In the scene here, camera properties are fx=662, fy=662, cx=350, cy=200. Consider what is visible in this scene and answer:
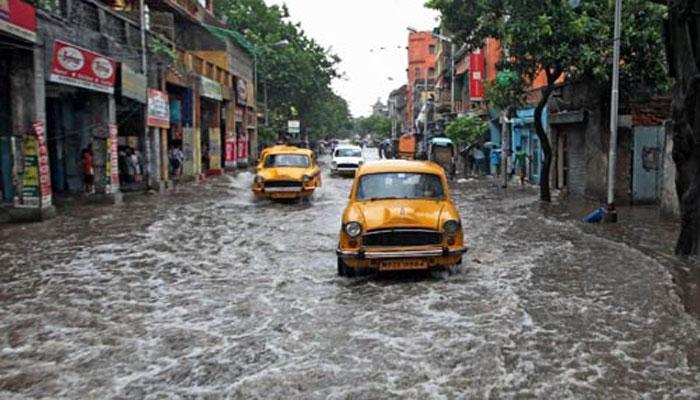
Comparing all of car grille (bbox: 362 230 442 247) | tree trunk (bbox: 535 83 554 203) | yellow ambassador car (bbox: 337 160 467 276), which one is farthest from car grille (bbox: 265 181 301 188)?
car grille (bbox: 362 230 442 247)

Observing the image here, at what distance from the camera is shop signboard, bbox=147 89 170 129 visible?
25.2m

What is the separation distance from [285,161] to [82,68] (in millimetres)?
6880

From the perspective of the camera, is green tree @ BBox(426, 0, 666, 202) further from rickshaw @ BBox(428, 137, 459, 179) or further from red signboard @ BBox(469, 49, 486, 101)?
rickshaw @ BBox(428, 137, 459, 179)

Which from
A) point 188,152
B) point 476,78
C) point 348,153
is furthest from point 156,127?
point 476,78

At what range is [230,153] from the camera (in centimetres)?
4181

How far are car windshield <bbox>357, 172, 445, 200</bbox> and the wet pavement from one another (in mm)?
1297

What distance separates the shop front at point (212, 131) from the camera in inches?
1484

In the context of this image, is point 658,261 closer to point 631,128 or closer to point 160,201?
point 631,128

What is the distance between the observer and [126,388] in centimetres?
570

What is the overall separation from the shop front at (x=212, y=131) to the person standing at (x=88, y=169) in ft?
46.9

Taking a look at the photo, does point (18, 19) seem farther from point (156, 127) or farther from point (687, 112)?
point (687, 112)

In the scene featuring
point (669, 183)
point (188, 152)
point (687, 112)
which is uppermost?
point (687, 112)

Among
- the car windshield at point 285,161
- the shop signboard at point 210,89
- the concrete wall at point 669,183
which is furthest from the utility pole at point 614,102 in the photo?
the shop signboard at point 210,89

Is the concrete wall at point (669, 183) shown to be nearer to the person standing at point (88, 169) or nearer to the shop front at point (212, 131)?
the person standing at point (88, 169)
